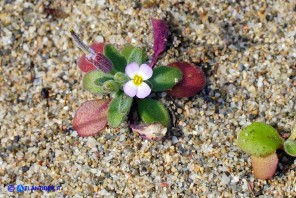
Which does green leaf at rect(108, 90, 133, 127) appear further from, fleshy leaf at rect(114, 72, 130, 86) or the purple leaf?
the purple leaf

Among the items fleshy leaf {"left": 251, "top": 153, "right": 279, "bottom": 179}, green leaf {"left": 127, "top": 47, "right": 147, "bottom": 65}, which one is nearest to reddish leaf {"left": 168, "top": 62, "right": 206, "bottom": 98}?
green leaf {"left": 127, "top": 47, "right": 147, "bottom": 65}

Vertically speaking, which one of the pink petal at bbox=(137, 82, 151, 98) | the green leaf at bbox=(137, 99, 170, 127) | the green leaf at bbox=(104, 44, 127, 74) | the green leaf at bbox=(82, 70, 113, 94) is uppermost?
the green leaf at bbox=(104, 44, 127, 74)

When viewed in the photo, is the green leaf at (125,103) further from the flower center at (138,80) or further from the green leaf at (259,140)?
the green leaf at (259,140)

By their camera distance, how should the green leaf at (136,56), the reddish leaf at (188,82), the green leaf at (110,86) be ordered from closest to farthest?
the green leaf at (110,86) < the green leaf at (136,56) < the reddish leaf at (188,82)

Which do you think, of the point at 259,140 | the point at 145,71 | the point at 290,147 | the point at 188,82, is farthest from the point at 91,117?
the point at 290,147

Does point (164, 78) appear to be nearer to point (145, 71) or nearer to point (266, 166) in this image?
point (145, 71)

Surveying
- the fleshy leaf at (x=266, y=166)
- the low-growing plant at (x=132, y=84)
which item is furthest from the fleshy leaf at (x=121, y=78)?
the fleshy leaf at (x=266, y=166)
